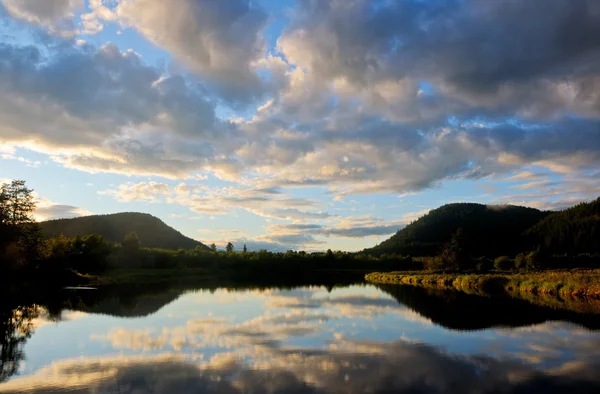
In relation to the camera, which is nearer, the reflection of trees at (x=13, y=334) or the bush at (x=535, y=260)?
the reflection of trees at (x=13, y=334)

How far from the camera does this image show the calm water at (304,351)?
1434cm

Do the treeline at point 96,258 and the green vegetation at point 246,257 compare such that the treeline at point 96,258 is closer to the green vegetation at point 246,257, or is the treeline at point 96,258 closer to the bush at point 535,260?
the green vegetation at point 246,257

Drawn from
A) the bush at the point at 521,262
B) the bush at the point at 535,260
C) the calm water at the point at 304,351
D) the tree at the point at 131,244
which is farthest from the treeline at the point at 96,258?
the bush at the point at 535,260

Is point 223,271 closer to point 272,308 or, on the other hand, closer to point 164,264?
point 164,264

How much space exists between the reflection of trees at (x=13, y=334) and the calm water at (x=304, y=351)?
78 millimetres

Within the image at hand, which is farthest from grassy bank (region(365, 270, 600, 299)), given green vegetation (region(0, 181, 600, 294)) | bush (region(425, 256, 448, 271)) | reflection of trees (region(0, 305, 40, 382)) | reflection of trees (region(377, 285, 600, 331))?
reflection of trees (region(0, 305, 40, 382))

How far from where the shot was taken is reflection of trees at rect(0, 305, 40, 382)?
55.8 ft

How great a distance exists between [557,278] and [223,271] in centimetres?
9947

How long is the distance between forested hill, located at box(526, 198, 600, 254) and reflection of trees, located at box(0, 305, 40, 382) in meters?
157

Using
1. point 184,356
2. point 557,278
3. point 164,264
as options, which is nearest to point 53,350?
point 184,356

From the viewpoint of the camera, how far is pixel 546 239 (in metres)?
164

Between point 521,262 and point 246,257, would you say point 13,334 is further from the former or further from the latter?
point 246,257

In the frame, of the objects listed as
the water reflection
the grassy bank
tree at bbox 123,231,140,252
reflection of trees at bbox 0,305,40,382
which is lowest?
the water reflection

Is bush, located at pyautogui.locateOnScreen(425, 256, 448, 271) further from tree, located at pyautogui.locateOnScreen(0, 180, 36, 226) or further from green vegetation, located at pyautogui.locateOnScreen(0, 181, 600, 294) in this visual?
tree, located at pyautogui.locateOnScreen(0, 180, 36, 226)
